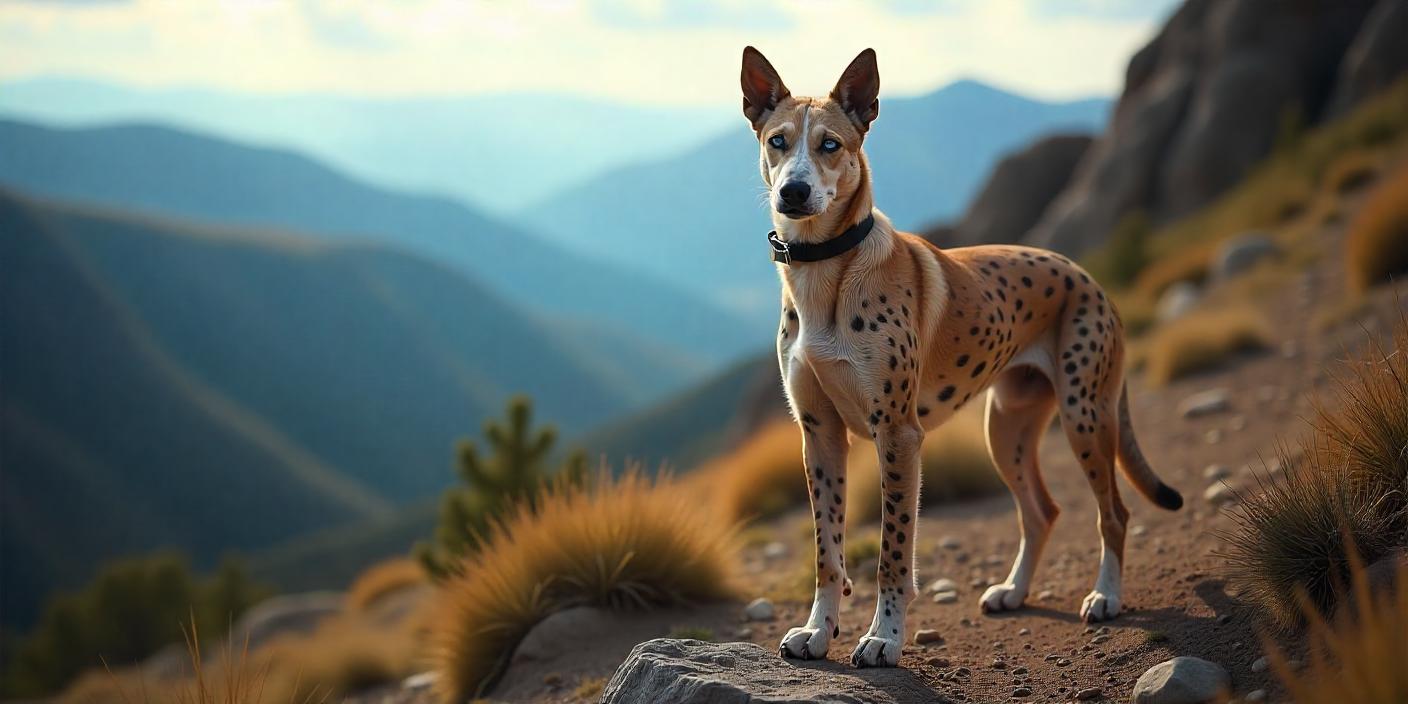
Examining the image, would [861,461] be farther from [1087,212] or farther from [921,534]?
A: [1087,212]

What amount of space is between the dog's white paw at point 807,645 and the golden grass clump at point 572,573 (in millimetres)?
2462

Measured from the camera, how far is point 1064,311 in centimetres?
625

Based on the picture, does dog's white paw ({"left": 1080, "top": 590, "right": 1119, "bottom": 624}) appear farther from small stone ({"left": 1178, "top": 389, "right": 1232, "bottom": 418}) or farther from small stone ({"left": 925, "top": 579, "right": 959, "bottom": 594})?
small stone ({"left": 1178, "top": 389, "right": 1232, "bottom": 418})

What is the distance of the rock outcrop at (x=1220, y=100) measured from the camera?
28953 millimetres

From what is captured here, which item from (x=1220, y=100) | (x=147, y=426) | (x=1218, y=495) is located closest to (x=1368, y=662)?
(x=1218, y=495)

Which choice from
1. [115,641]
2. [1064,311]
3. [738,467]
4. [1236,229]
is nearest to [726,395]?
[115,641]

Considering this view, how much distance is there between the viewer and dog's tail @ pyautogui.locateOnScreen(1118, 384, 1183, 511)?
6.32 m

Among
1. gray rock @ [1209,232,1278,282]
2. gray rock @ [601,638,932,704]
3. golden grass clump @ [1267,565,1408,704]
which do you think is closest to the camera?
golden grass clump @ [1267,565,1408,704]

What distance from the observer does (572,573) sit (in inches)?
311

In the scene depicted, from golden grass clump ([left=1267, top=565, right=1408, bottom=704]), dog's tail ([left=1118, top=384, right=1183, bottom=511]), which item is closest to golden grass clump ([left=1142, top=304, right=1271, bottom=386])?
dog's tail ([left=1118, top=384, right=1183, bottom=511])

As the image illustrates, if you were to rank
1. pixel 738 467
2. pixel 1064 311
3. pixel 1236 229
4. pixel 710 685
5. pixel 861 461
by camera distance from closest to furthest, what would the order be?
pixel 710 685 < pixel 1064 311 < pixel 861 461 < pixel 738 467 < pixel 1236 229

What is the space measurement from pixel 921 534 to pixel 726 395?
379ft

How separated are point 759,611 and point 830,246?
330 cm

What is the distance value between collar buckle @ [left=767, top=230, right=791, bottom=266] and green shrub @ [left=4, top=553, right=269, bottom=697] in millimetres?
44957
